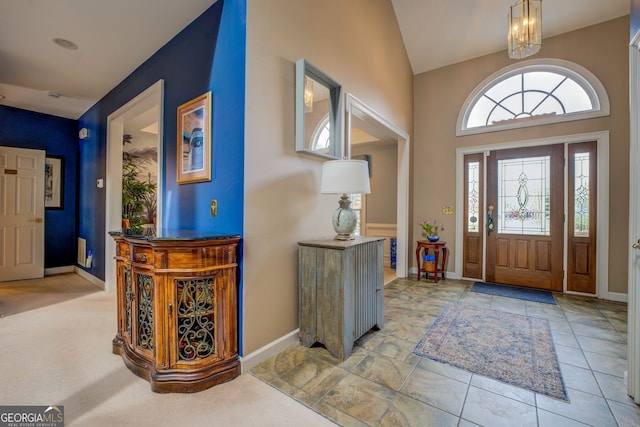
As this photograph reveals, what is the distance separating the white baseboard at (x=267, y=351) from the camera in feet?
6.13

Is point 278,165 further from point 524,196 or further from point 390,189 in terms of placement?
point 390,189

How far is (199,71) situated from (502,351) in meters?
3.34

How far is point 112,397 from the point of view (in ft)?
5.20

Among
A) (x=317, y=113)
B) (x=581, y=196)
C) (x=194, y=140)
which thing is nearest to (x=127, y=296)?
(x=194, y=140)

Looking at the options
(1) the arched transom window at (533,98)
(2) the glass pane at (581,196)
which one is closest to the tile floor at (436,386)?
(2) the glass pane at (581,196)

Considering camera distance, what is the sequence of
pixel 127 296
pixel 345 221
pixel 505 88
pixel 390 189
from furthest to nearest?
pixel 390 189, pixel 505 88, pixel 345 221, pixel 127 296

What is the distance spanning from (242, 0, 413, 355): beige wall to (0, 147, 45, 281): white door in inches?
188

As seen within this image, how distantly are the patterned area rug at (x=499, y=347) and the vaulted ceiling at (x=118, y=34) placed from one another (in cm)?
333

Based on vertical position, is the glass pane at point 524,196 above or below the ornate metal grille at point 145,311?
above

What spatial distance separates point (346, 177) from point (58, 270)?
18.1ft

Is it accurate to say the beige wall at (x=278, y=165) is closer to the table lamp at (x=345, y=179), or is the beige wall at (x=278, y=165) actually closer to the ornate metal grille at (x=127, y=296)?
the table lamp at (x=345, y=179)

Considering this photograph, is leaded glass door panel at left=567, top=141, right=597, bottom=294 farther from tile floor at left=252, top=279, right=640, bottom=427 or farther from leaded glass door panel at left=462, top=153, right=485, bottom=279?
tile floor at left=252, top=279, right=640, bottom=427

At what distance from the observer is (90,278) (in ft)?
13.9

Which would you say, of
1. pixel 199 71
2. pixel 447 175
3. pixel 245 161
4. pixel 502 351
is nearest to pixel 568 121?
pixel 447 175
